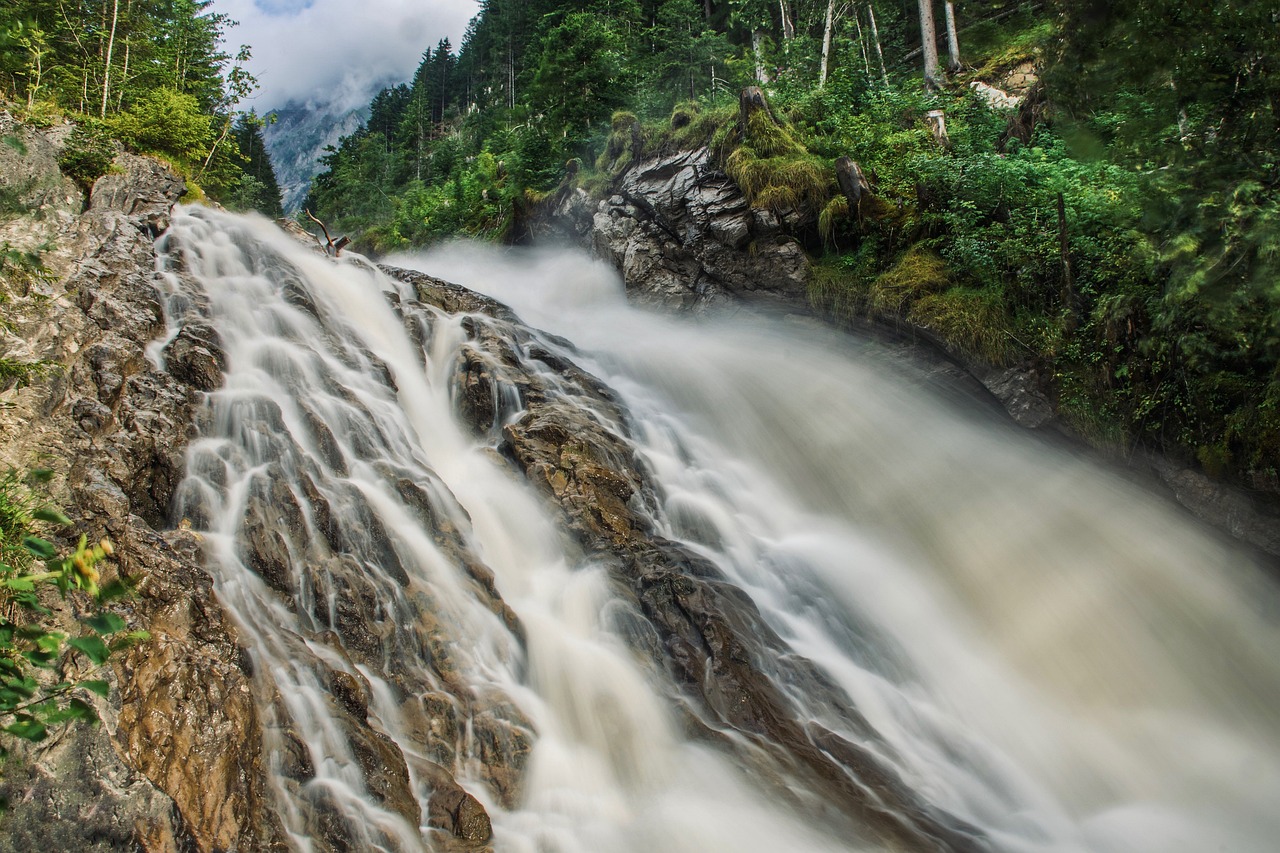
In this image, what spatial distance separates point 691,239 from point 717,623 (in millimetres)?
10666

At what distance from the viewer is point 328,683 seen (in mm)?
5715

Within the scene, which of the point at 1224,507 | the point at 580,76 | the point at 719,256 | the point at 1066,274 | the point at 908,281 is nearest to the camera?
the point at 1224,507

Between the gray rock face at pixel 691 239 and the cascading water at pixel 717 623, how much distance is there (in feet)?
11.6

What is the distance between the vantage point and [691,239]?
16.0 metres

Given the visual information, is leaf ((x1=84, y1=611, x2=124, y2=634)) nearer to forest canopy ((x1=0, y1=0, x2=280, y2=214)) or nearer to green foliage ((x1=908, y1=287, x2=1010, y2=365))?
green foliage ((x1=908, y1=287, x2=1010, y2=365))

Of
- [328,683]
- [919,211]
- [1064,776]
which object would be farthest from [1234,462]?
[328,683]

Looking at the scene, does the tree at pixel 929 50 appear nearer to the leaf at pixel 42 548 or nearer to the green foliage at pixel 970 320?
the green foliage at pixel 970 320

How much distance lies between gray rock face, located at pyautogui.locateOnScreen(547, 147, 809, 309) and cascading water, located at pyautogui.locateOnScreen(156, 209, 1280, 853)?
3540mm

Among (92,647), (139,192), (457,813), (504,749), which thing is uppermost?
(139,192)

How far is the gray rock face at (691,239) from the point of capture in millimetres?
14586

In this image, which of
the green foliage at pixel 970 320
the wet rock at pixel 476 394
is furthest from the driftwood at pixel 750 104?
the wet rock at pixel 476 394

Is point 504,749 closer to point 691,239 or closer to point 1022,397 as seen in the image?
point 1022,397

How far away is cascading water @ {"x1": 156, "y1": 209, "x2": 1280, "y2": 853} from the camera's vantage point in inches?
232

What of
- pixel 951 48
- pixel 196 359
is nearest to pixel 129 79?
pixel 196 359
